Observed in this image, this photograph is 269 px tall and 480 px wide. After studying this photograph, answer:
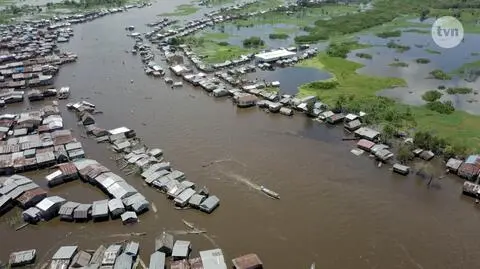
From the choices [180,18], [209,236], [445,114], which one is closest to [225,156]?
[209,236]

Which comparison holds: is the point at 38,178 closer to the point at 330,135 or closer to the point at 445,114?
the point at 330,135

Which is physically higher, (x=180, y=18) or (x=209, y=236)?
(x=180, y=18)

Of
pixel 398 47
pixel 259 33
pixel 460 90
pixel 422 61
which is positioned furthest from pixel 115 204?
pixel 259 33

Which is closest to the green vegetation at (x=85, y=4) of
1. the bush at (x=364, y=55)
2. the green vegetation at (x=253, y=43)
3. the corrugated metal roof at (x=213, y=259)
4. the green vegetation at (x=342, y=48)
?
the green vegetation at (x=253, y=43)

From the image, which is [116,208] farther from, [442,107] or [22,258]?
[442,107]

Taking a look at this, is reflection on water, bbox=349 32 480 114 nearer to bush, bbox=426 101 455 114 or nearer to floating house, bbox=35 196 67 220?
bush, bbox=426 101 455 114

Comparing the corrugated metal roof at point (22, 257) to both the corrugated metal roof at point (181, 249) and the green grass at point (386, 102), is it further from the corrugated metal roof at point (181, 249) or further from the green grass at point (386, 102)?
the green grass at point (386, 102)
